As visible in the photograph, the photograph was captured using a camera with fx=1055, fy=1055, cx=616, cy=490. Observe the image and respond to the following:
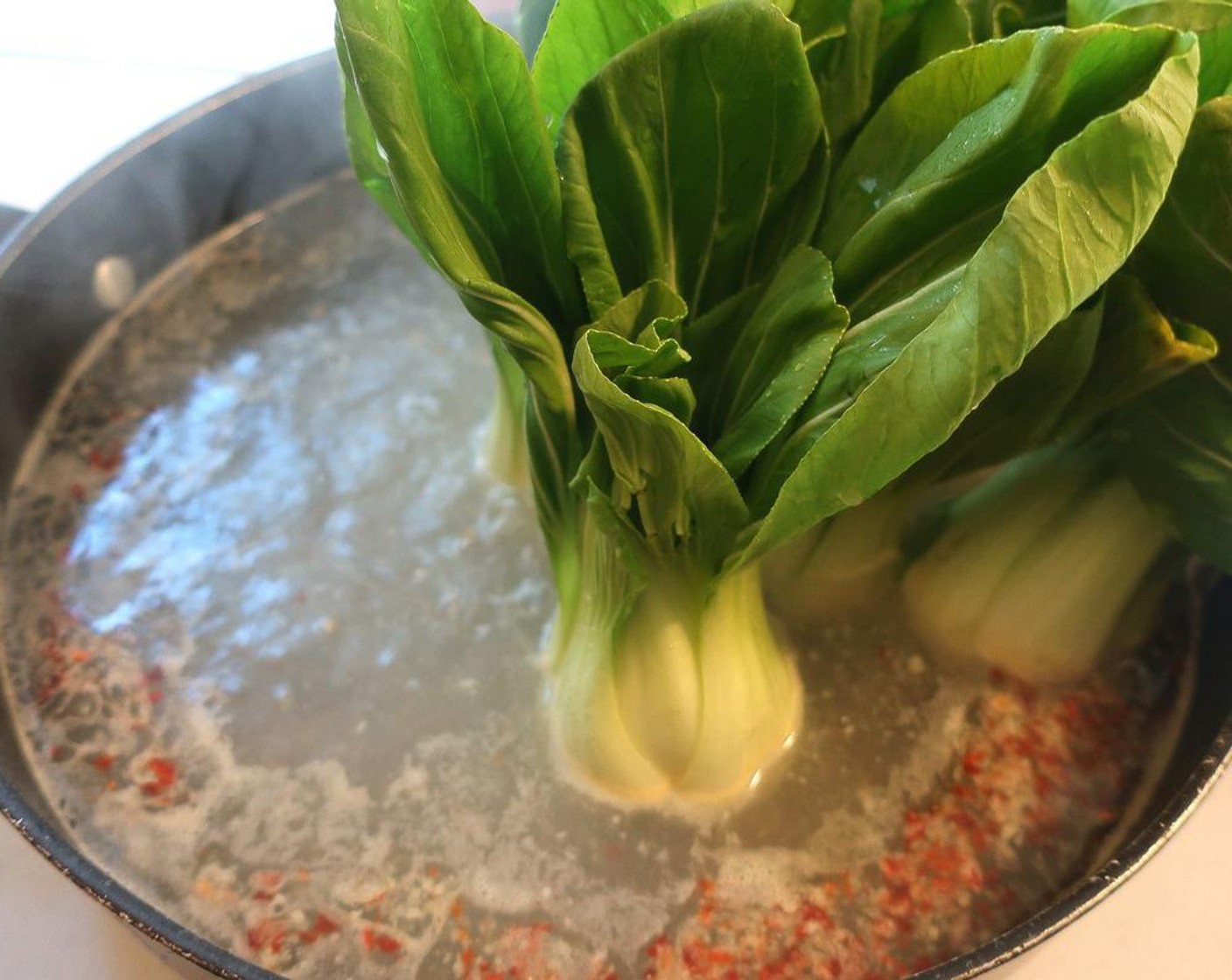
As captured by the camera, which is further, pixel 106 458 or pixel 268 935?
pixel 106 458

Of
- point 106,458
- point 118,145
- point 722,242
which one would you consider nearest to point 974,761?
point 722,242

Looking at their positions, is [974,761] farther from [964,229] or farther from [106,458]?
[106,458]

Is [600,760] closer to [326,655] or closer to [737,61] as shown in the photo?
[326,655]

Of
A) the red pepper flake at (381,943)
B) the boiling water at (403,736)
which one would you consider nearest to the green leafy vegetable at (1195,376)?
the boiling water at (403,736)

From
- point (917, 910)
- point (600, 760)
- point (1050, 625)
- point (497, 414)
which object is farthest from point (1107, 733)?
point (497, 414)

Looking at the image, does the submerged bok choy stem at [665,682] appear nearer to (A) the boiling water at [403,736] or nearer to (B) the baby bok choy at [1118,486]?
(A) the boiling water at [403,736]

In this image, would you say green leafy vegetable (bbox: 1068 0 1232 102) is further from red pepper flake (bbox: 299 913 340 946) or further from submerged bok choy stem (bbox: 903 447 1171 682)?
red pepper flake (bbox: 299 913 340 946)
